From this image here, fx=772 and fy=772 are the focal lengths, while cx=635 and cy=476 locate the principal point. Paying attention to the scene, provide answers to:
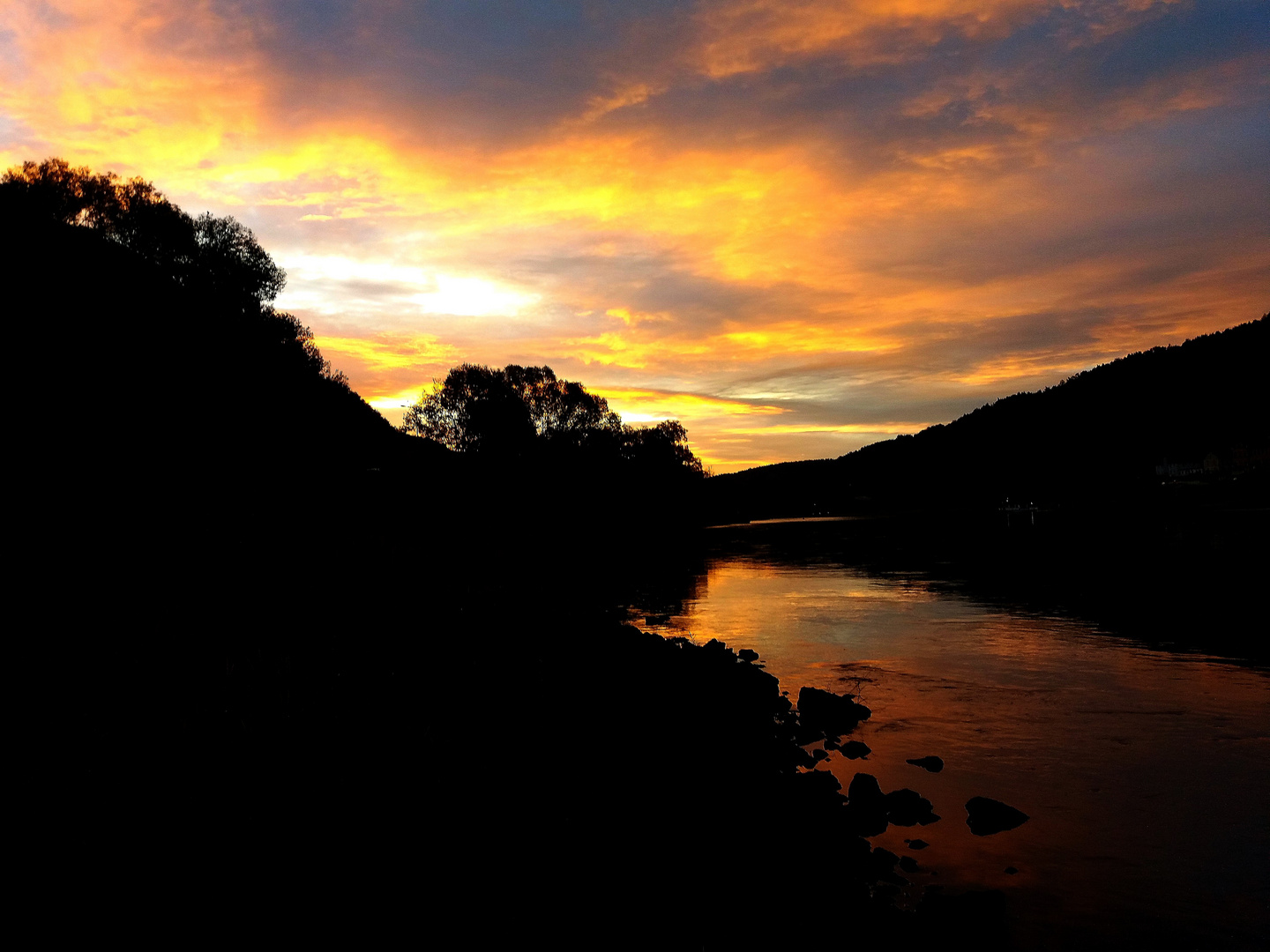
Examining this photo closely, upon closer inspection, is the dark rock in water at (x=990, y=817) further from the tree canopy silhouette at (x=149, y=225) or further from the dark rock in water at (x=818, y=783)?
the tree canopy silhouette at (x=149, y=225)

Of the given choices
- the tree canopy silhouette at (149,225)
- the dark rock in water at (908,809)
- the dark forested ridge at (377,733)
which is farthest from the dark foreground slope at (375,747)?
the tree canopy silhouette at (149,225)

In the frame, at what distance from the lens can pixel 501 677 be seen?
19141 millimetres

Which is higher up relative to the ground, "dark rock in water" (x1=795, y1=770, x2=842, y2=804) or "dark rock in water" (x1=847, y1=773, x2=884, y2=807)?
"dark rock in water" (x1=795, y1=770, x2=842, y2=804)

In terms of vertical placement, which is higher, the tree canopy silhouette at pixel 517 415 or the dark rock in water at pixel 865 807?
the tree canopy silhouette at pixel 517 415

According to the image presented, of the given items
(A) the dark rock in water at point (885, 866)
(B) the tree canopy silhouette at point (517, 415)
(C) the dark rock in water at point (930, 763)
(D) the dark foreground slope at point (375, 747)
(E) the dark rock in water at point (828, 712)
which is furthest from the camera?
(B) the tree canopy silhouette at point (517, 415)

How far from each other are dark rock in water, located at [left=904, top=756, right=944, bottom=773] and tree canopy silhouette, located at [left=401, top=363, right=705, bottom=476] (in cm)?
11380

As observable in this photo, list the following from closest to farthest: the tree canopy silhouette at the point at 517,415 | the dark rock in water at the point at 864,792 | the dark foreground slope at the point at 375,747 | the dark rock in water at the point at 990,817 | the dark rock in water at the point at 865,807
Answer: the dark foreground slope at the point at 375,747 → the dark rock in water at the point at 865,807 → the dark rock in water at the point at 990,817 → the dark rock in water at the point at 864,792 → the tree canopy silhouette at the point at 517,415

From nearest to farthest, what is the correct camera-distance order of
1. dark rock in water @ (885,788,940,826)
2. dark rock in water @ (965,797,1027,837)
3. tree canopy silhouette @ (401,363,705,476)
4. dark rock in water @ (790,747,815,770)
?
dark rock in water @ (965,797,1027,837) < dark rock in water @ (885,788,940,826) < dark rock in water @ (790,747,815,770) < tree canopy silhouette @ (401,363,705,476)

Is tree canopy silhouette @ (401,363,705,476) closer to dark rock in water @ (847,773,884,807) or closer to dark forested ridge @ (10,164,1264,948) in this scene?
dark forested ridge @ (10,164,1264,948)

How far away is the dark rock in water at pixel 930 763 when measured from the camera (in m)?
21.3

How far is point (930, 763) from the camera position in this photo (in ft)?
70.7

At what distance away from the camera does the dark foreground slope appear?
10398mm

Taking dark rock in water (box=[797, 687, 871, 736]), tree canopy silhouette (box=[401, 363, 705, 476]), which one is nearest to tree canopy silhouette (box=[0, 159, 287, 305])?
tree canopy silhouette (box=[401, 363, 705, 476])

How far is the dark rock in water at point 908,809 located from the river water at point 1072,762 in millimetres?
322
